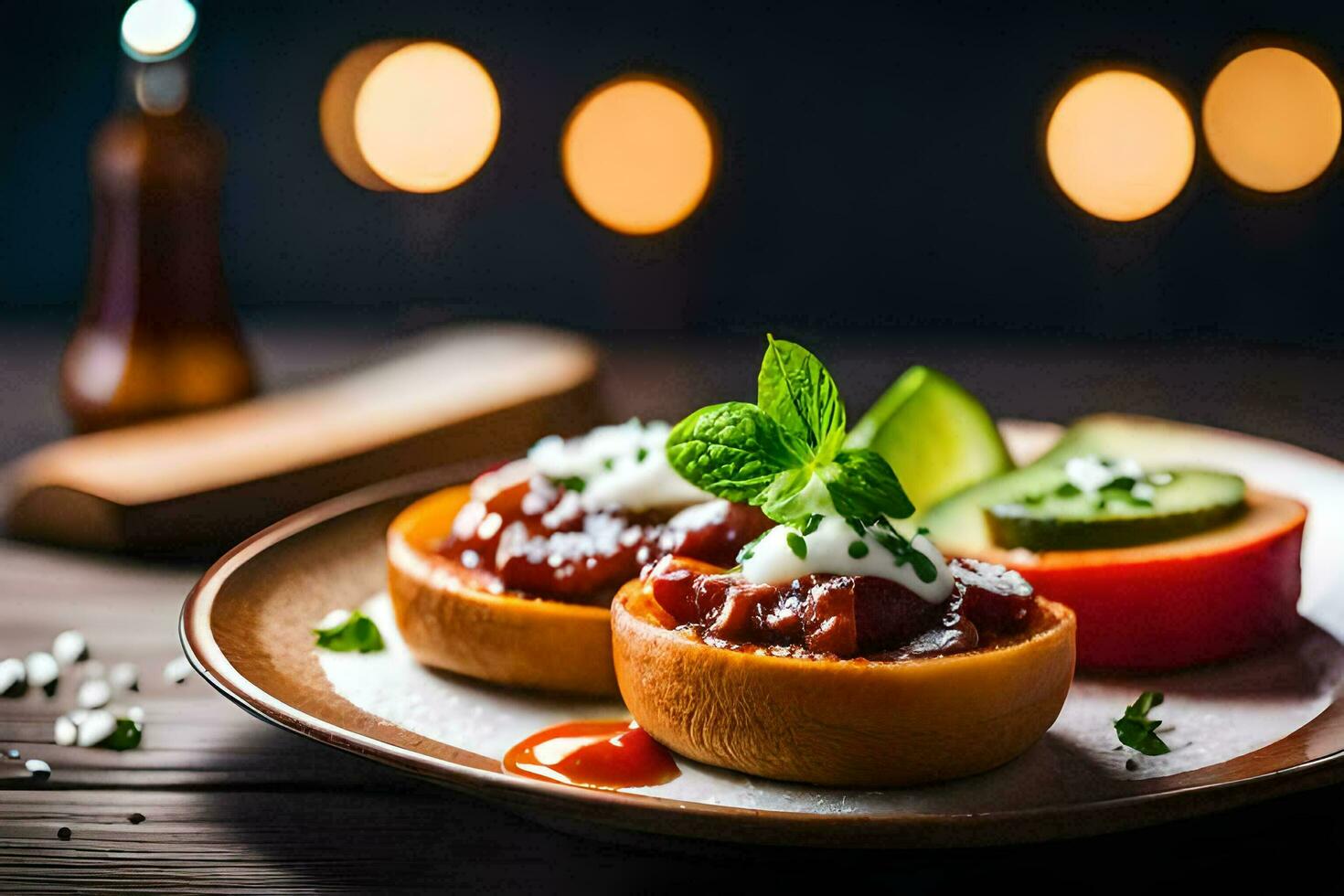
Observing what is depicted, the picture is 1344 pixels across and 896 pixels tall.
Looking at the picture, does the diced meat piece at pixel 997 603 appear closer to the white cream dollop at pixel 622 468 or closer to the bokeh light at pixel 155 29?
the white cream dollop at pixel 622 468

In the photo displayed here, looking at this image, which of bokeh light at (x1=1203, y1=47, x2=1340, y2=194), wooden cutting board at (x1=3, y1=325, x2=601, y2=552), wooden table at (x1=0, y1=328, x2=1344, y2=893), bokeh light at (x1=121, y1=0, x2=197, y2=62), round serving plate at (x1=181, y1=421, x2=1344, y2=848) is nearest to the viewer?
round serving plate at (x1=181, y1=421, x2=1344, y2=848)

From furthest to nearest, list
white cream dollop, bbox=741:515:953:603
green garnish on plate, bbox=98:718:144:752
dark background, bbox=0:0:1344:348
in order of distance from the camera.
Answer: dark background, bbox=0:0:1344:348 < green garnish on plate, bbox=98:718:144:752 < white cream dollop, bbox=741:515:953:603

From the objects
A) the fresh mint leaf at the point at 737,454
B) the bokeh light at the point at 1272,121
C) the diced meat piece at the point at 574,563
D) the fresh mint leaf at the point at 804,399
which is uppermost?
the bokeh light at the point at 1272,121

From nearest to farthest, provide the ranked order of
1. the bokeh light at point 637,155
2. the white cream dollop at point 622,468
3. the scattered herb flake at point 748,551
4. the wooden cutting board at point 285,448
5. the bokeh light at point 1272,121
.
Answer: the scattered herb flake at point 748,551
the white cream dollop at point 622,468
the wooden cutting board at point 285,448
the bokeh light at point 1272,121
the bokeh light at point 637,155

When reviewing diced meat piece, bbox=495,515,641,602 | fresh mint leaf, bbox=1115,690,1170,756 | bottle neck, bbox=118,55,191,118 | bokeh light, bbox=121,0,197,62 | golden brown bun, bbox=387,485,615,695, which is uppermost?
bokeh light, bbox=121,0,197,62

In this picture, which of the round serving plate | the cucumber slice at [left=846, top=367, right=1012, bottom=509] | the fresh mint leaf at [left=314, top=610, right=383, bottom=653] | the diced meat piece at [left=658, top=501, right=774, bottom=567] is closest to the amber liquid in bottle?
the round serving plate

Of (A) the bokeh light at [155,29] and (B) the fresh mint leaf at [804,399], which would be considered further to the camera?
(A) the bokeh light at [155,29]

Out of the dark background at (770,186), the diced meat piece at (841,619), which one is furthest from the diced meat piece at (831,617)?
the dark background at (770,186)

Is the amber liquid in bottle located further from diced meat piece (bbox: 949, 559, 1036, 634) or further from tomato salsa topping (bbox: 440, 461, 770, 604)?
diced meat piece (bbox: 949, 559, 1036, 634)
